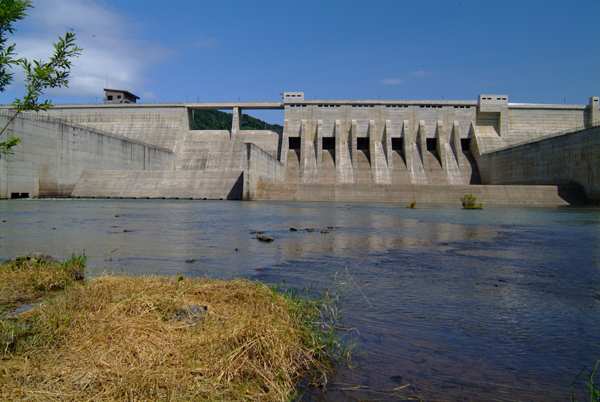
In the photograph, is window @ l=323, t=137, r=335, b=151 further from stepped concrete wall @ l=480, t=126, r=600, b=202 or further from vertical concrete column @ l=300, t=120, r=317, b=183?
stepped concrete wall @ l=480, t=126, r=600, b=202

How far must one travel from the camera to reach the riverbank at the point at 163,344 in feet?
7.22

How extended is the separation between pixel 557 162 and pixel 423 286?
29748 mm

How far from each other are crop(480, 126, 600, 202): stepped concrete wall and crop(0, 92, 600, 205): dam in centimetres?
13

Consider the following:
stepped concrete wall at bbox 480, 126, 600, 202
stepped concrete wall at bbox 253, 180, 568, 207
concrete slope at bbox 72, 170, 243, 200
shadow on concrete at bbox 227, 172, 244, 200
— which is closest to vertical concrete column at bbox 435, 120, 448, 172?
stepped concrete wall at bbox 480, 126, 600, 202

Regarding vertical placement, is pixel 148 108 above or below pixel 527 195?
above

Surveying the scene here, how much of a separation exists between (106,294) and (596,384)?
3.27 meters

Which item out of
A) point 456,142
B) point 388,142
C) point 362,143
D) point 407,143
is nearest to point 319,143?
point 362,143

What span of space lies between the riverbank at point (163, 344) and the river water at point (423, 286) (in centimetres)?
29

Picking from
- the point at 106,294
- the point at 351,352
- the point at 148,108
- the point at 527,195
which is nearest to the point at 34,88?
the point at 106,294

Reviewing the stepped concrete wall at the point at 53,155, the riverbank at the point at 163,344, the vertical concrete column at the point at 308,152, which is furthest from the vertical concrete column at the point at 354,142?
the riverbank at the point at 163,344

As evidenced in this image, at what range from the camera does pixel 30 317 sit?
3.15 metres

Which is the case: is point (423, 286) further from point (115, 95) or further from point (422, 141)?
point (115, 95)

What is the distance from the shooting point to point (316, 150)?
47.2 meters

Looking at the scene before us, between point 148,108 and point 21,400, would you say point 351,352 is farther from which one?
point 148,108
